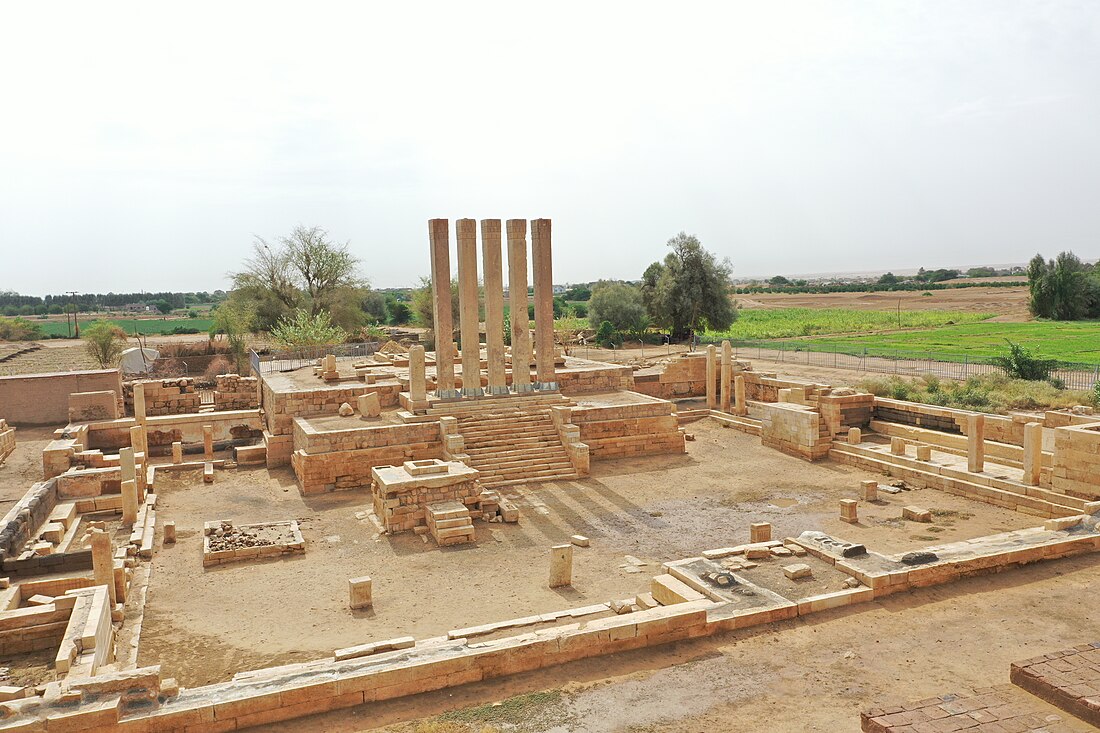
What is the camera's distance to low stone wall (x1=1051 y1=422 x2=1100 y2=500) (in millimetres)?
12469

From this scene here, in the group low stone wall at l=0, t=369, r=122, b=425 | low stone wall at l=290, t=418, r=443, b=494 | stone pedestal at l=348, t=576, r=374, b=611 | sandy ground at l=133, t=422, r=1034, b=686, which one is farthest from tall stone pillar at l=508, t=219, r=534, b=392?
low stone wall at l=0, t=369, r=122, b=425

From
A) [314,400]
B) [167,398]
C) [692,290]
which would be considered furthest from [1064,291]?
[167,398]

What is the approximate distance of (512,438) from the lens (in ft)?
57.6

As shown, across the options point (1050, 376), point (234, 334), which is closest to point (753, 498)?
point (1050, 376)

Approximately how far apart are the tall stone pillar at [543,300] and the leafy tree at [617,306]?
27.5 metres

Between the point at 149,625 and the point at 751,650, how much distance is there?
295 inches

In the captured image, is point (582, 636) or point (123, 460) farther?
point (123, 460)

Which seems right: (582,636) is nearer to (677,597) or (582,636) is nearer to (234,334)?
(677,597)

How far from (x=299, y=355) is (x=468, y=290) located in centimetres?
1439

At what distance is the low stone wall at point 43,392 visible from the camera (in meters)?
21.4

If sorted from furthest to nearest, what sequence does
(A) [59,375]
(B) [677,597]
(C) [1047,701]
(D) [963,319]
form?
(D) [963,319]
(A) [59,375]
(B) [677,597]
(C) [1047,701]

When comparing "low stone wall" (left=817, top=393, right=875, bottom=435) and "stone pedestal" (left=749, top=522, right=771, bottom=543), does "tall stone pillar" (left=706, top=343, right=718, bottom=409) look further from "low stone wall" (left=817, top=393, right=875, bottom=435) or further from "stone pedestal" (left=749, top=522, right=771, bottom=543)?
"stone pedestal" (left=749, top=522, right=771, bottom=543)

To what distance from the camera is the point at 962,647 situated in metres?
7.56

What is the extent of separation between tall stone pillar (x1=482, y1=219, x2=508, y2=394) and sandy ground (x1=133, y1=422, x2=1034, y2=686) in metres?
3.75
